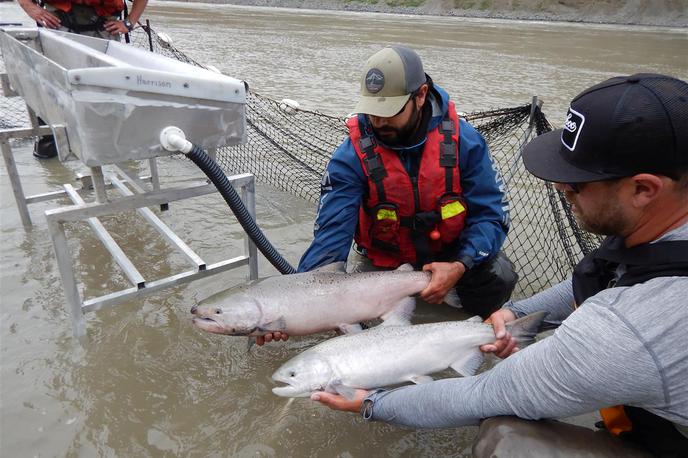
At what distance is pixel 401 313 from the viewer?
10.7ft

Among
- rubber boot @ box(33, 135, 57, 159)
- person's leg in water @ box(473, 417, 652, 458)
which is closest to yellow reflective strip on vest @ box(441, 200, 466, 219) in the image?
person's leg in water @ box(473, 417, 652, 458)

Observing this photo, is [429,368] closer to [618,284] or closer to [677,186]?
[618,284]

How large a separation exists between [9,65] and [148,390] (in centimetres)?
305

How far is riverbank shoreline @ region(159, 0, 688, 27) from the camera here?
142 feet

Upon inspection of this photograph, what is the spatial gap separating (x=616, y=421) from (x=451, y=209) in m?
1.82

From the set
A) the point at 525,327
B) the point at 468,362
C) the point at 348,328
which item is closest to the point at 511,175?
the point at 525,327

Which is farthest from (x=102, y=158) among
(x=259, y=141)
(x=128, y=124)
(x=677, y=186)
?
(x=259, y=141)

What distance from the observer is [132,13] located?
572cm

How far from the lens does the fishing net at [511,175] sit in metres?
4.62

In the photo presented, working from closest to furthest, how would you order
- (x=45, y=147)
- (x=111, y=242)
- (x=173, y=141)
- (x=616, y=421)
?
(x=616, y=421) < (x=173, y=141) < (x=111, y=242) < (x=45, y=147)

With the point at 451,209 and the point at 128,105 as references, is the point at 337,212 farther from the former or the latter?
the point at 128,105

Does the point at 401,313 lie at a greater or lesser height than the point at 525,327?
lesser

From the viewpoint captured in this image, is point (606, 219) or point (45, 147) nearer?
point (606, 219)

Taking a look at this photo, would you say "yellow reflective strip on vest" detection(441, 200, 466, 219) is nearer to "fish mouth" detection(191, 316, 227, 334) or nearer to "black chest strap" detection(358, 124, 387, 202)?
"black chest strap" detection(358, 124, 387, 202)
